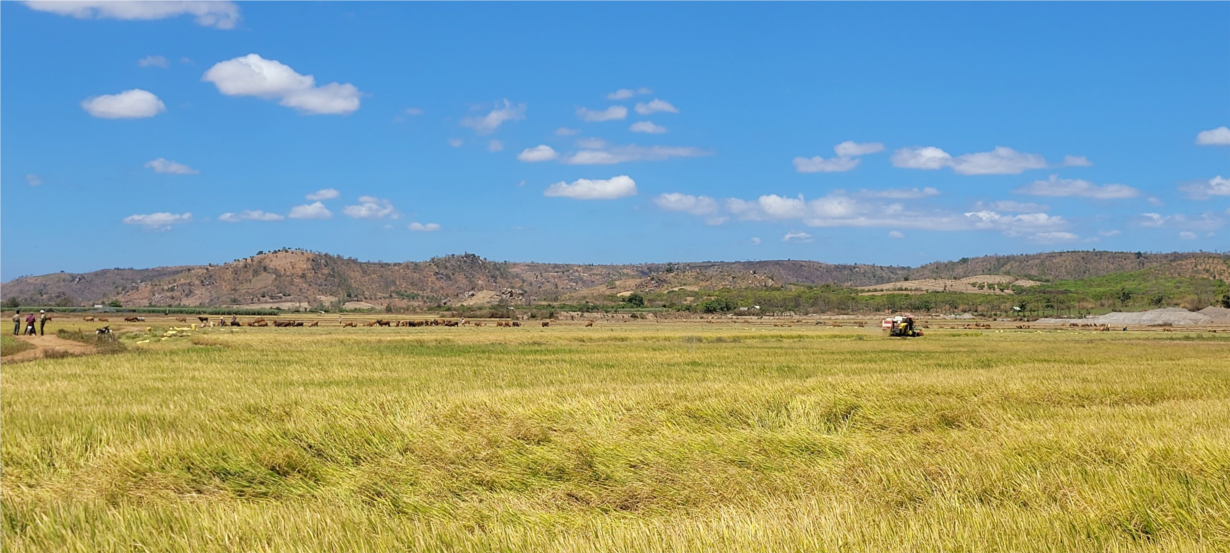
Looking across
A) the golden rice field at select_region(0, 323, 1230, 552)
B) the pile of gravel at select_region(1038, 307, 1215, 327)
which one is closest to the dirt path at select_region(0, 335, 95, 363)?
the golden rice field at select_region(0, 323, 1230, 552)

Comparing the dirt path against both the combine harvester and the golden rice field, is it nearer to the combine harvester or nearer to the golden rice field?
the golden rice field

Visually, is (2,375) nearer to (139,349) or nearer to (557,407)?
(139,349)

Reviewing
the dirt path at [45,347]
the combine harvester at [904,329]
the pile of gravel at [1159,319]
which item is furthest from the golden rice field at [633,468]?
the pile of gravel at [1159,319]

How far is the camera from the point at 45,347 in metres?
35.6

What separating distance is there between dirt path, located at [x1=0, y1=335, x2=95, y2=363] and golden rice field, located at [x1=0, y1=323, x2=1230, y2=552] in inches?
598

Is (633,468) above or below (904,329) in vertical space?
below

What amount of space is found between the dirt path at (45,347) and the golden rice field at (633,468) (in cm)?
1520

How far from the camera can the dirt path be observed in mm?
31781

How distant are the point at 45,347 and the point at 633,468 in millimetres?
34579

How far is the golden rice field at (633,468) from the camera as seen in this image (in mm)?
6844

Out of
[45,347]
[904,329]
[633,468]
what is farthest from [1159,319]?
[633,468]

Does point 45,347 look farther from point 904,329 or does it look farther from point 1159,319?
point 1159,319

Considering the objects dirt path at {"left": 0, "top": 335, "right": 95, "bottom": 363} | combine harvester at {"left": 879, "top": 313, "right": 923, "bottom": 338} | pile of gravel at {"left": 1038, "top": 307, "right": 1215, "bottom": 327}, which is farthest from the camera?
pile of gravel at {"left": 1038, "top": 307, "right": 1215, "bottom": 327}

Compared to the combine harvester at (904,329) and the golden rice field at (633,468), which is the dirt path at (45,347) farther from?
the combine harvester at (904,329)
